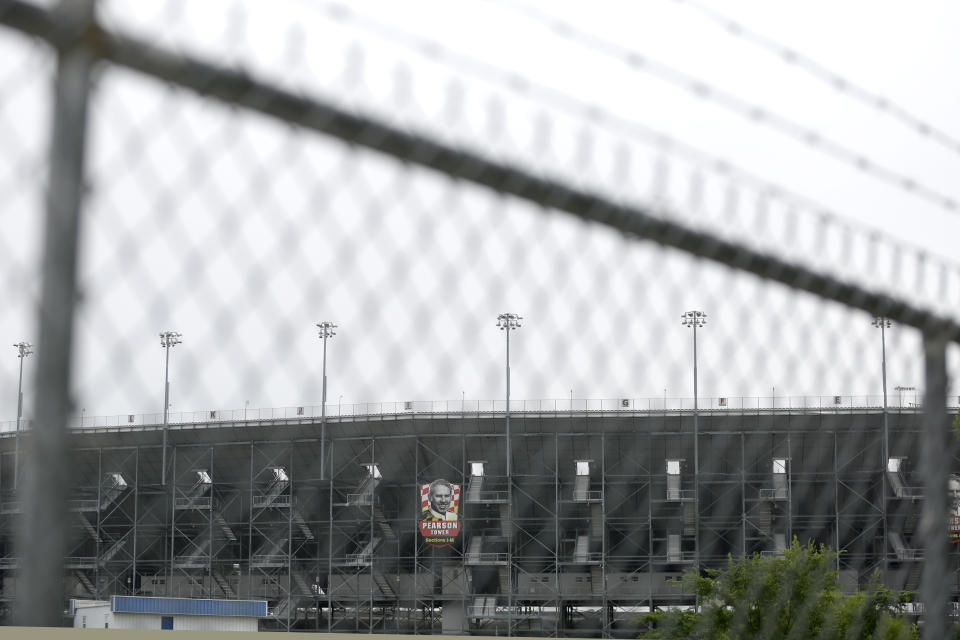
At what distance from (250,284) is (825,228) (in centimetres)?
152

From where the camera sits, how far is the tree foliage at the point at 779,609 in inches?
118

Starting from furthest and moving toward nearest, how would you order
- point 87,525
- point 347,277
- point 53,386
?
1. point 87,525
2. point 347,277
3. point 53,386

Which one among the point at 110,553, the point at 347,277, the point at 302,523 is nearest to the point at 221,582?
the point at 302,523

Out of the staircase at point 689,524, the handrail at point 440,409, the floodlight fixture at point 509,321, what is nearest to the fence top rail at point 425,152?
the floodlight fixture at point 509,321

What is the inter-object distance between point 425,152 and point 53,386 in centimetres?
74

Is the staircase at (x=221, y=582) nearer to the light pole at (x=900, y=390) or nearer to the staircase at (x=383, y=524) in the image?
the staircase at (x=383, y=524)

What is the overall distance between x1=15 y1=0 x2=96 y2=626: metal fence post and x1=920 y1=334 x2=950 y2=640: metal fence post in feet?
7.74

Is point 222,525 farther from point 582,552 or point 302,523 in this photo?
point 582,552

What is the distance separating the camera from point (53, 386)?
1241 millimetres

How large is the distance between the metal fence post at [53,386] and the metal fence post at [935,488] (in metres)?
2.36

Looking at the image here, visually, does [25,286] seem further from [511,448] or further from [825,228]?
[511,448]

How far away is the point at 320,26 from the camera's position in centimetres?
159

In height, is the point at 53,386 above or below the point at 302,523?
above

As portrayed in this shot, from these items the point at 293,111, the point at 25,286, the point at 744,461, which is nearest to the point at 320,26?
the point at 293,111
